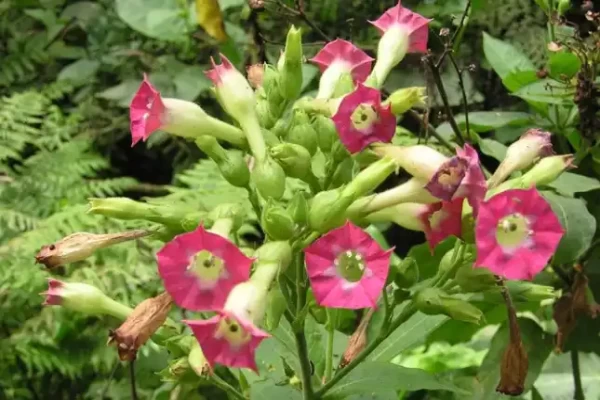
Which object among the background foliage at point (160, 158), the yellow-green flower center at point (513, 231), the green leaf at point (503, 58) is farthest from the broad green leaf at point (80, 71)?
the yellow-green flower center at point (513, 231)

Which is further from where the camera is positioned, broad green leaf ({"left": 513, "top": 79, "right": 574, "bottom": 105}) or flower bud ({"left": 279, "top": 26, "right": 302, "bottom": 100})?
broad green leaf ({"left": 513, "top": 79, "right": 574, "bottom": 105})

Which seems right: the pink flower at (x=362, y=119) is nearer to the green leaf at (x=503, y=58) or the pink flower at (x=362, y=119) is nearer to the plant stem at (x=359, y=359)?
the plant stem at (x=359, y=359)

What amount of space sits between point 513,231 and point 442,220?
0.06 m

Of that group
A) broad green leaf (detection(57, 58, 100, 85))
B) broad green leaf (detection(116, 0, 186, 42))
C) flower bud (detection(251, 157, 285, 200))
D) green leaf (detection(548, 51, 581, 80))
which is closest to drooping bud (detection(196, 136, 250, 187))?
flower bud (detection(251, 157, 285, 200))

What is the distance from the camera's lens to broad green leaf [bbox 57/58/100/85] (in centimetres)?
187

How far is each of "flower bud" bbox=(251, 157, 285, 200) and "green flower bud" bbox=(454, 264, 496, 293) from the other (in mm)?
151

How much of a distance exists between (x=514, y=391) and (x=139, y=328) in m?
0.31

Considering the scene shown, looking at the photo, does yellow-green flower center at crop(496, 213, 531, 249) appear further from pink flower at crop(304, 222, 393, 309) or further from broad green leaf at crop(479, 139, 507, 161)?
broad green leaf at crop(479, 139, 507, 161)

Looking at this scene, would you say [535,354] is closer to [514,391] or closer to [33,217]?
[514,391]

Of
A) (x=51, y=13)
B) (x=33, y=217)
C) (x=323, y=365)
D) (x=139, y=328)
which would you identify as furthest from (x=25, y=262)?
(x=51, y=13)

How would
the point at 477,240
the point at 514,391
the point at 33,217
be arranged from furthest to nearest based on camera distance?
the point at 33,217 < the point at 514,391 < the point at 477,240

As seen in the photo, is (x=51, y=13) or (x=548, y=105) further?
(x=51, y=13)

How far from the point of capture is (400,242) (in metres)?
1.91

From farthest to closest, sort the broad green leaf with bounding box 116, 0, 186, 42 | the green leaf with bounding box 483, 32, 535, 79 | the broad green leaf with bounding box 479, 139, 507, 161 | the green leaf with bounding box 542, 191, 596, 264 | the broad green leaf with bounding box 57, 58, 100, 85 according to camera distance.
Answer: the broad green leaf with bounding box 57, 58, 100, 85 → the broad green leaf with bounding box 116, 0, 186, 42 → the green leaf with bounding box 483, 32, 535, 79 → the broad green leaf with bounding box 479, 139, 507, 161 → the green leaf with bounding box 542, 191, 596, 264
